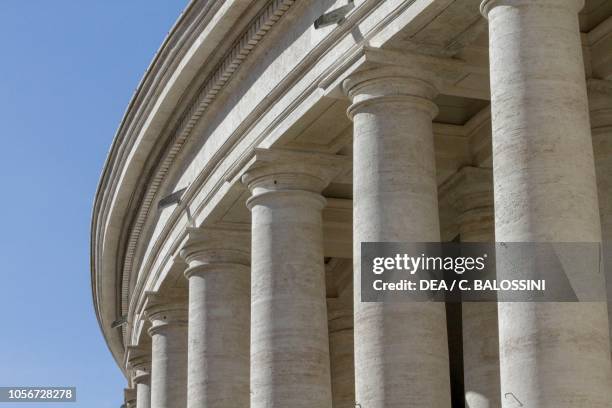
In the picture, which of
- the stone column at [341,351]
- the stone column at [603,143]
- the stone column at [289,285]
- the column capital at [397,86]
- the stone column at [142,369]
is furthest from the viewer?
the stone column at [142,369]

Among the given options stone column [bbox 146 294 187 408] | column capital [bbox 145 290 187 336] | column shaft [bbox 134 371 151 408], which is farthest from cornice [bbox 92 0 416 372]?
column shaft [bbox 134 371 151 408]

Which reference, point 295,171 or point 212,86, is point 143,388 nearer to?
point 212,86

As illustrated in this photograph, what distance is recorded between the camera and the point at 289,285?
300ft

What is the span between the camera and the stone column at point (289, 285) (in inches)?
3533

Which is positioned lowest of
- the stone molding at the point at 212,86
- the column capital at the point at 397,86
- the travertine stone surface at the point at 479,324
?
the travertine stone surface at the point at 479,324

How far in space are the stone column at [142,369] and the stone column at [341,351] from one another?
27778mm

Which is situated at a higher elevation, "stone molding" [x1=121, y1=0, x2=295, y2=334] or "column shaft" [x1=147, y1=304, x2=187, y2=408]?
"stone molding" [x1=121, y1=0, x2=295, y2=334]

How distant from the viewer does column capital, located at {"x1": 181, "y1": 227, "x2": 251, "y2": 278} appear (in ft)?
364

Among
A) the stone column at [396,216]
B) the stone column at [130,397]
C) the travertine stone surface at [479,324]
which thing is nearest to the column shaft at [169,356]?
the travertine stone surface at [479,324]

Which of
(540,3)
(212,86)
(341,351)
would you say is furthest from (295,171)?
(341,351)

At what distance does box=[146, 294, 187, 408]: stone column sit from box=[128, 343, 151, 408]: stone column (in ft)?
69.0

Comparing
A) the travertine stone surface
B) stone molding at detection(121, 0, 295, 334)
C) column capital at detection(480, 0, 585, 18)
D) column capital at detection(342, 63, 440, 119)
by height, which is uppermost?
stone molding at detection(121, 0, 295, 334)

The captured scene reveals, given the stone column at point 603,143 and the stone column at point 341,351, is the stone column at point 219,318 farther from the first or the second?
the stone column at point 603,143

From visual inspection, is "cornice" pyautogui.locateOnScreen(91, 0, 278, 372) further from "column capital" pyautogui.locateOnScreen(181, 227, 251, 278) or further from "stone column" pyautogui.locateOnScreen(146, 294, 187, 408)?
"stone column" pyautogui.locateOnScreen(146, 294, 187, 408)
